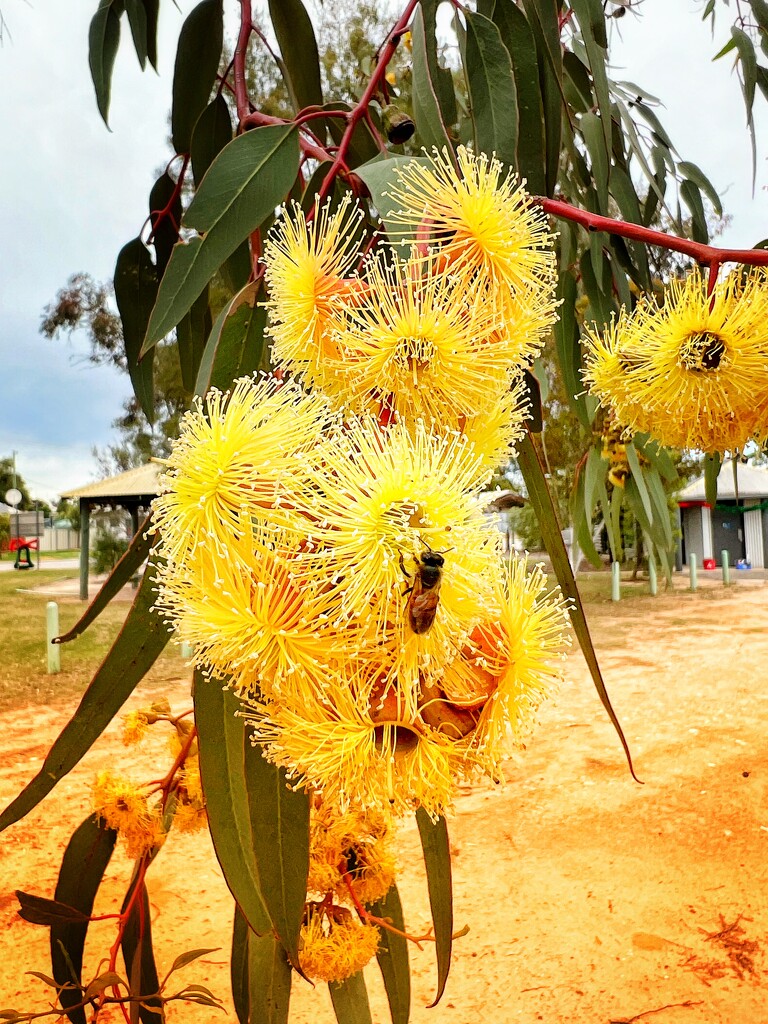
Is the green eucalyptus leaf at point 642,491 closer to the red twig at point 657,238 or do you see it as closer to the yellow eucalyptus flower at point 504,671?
the red twig at point 657,238

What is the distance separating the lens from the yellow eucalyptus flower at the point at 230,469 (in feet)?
0.97

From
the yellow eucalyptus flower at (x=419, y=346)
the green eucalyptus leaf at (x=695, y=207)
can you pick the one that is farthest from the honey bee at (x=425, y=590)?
the green eucalyptus leaf at (x=695, y=207)

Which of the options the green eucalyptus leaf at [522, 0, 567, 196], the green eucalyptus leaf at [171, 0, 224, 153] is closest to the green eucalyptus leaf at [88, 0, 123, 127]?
the green eucalyptus leaf at [171, 0, 224, 153]

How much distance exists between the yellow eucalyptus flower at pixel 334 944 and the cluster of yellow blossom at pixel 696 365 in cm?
51

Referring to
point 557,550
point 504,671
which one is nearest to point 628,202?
point 557,550

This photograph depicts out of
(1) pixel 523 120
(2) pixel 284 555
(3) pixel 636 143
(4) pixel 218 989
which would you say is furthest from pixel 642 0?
(4) pixel 218 989

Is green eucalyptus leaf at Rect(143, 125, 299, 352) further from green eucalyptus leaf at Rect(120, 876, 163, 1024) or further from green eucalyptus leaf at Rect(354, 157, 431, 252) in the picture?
green eucalyptus leaf at Rect(120, 876, 163, 1024)

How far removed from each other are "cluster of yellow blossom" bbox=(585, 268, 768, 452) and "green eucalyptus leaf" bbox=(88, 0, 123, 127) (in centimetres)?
87

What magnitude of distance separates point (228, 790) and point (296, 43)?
855 mm

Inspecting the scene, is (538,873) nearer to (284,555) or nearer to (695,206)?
(695,206)

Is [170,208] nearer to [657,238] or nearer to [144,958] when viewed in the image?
[657,238]

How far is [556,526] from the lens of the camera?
1.63 feet

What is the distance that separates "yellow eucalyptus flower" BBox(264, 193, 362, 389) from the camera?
1.25ft

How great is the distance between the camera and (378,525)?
0.27 m
